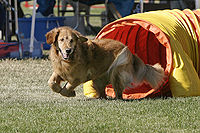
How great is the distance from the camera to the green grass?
4.90 metres

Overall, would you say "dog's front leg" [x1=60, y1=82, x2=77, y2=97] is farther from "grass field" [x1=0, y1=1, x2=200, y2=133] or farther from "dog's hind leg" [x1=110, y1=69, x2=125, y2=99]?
"dog's hind leg" [x1=110, y1=69, x2=125, y2=99]

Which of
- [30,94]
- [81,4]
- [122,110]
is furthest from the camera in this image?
[81,4]

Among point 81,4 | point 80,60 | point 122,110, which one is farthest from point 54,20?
point 122,110

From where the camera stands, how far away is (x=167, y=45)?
673 centimetres

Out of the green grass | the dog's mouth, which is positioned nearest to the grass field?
the green grass

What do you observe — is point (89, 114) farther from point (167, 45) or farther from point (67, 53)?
point (167, 45)

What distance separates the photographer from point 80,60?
20.7ft

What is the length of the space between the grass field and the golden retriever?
0.31 meters

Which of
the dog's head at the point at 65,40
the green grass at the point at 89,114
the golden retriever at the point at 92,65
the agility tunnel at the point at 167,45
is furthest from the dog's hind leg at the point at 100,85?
the dog's head at the point at 65,40

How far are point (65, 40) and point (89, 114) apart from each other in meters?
1.17

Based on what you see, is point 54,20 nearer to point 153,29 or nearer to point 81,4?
point 81,4

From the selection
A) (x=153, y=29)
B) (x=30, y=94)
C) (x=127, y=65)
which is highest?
(x=153, y=29)

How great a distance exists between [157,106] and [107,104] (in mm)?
673

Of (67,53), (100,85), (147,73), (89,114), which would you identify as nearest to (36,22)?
(100,85)
